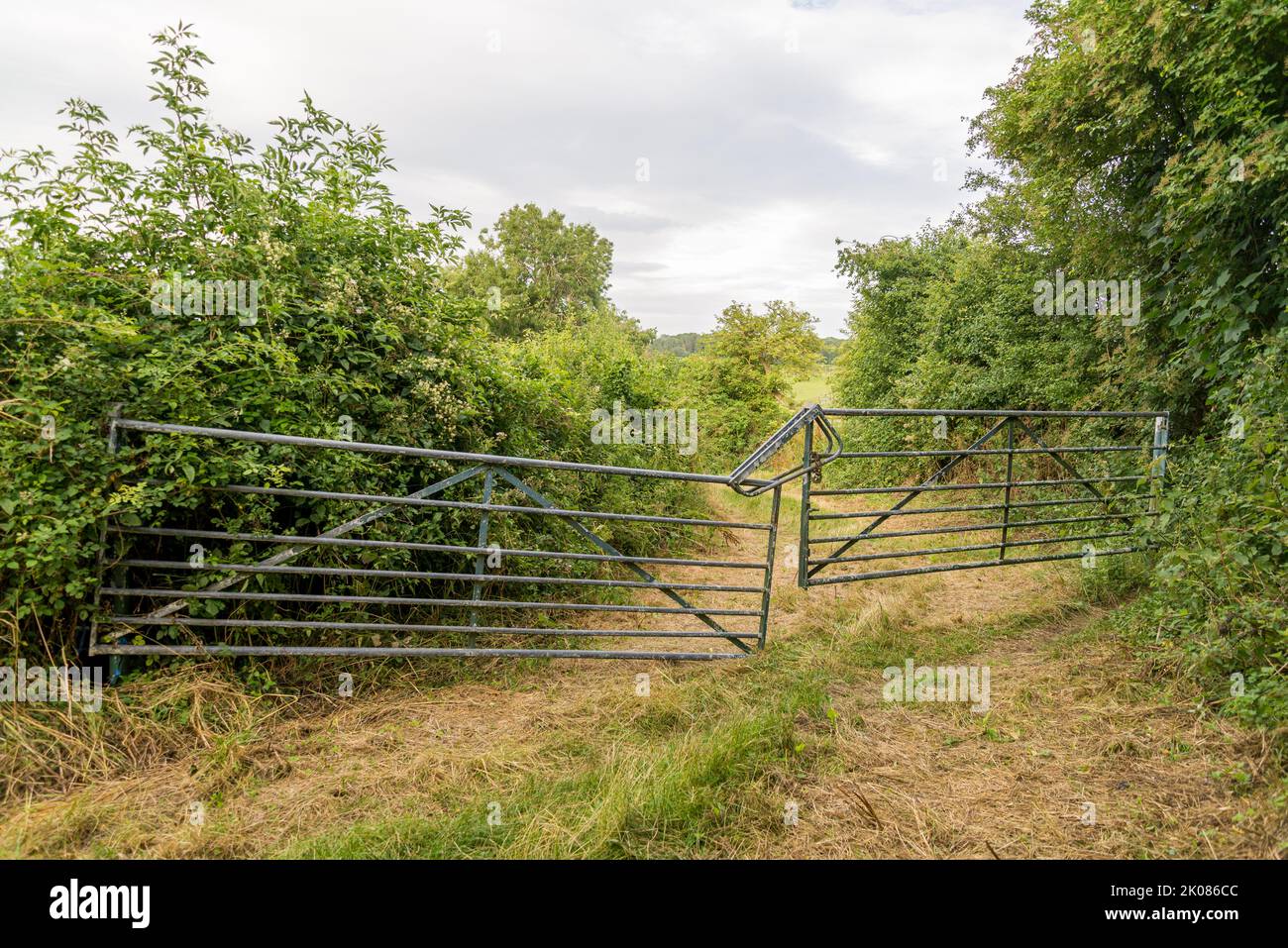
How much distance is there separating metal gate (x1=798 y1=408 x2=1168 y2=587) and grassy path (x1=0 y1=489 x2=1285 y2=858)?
1104 millimetres

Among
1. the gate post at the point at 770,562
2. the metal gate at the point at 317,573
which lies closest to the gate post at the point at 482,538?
the metal gate at the point at 317,573

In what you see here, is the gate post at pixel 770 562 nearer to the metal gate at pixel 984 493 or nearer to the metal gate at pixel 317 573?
the metal gate at pixel 317 573

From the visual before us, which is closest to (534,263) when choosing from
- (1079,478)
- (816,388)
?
(816,388)

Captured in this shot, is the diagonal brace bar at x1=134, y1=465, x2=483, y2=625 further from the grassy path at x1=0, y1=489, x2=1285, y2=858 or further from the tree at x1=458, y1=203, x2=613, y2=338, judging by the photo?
the tree at x1=458, y1=203, x2=613, y2=338

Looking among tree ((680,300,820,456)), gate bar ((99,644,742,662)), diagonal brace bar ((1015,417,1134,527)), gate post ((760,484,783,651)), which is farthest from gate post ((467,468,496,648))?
tree ((680,300,820,456))

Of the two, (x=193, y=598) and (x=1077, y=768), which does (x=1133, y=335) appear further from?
(x=193, y=598)

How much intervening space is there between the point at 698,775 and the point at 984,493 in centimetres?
877

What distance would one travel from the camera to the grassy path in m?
2.45

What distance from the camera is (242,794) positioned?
2.70 metres

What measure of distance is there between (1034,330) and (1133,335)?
2928 millimetres

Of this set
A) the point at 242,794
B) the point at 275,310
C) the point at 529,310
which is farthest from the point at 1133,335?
the point at 529,310

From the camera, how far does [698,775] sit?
2707 millimetres

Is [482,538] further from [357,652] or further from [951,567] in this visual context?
[951,567]

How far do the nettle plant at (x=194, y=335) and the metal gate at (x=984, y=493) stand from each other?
2.81 m
